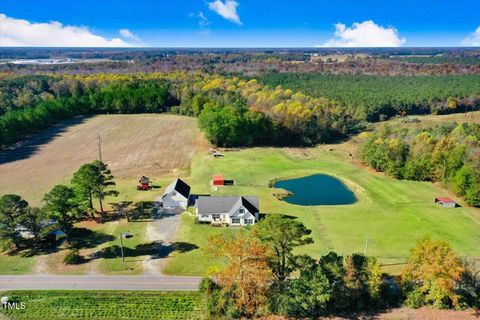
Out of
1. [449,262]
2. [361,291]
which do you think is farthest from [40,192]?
[449,262]

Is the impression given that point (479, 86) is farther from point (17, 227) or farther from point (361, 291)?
point (17, 227)

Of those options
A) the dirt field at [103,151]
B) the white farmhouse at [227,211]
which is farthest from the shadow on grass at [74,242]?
the dirt field at [103,151]

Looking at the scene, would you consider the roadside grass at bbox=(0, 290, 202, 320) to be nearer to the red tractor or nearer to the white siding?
the white siding

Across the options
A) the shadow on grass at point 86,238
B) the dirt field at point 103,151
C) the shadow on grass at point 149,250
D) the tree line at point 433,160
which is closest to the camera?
the shadow on grass at point 149,250

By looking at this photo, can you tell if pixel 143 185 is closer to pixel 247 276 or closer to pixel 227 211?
pixel 227 211

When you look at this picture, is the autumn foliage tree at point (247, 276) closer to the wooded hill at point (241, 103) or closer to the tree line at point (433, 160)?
the tree line at point (433, 160)

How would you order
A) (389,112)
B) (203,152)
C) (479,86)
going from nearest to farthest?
(203,152) < (389,112) < (479,86)
